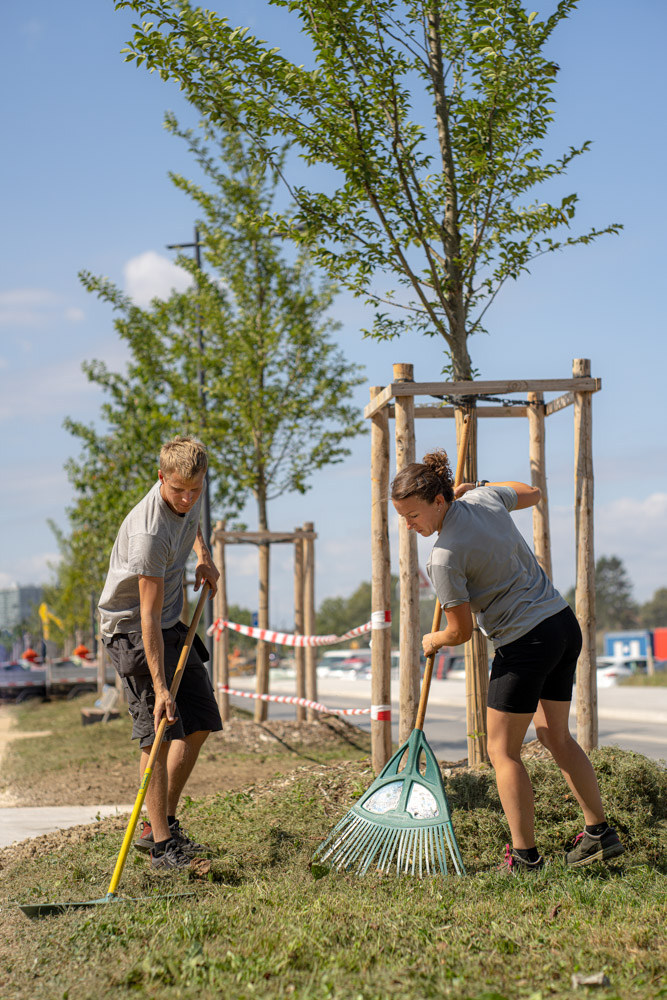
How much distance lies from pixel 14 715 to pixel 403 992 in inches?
825

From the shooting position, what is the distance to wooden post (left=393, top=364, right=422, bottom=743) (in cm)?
613

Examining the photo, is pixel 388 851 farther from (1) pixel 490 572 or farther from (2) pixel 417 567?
(2) pixel 417 567

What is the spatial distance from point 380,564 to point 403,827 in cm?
241

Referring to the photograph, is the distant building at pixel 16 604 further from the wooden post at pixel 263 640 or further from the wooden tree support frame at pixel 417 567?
the wooden tree support frame at pixel 417 567

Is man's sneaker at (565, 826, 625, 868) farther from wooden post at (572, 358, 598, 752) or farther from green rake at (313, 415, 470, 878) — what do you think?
wooden post at (572, 358, 598, 752)

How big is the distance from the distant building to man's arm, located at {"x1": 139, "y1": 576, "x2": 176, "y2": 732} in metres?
50.9

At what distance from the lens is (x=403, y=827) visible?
4414 mm

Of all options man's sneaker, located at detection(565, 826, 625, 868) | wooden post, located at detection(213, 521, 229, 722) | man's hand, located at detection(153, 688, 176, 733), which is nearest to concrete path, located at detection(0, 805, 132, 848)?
man's hand, located at detection(153, 688, 176, 733)

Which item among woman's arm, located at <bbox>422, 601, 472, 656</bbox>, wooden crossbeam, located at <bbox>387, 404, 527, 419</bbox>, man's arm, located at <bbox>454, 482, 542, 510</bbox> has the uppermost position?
wooden crossbeam, located at <bbox>387, 404, 527, 419</bbox>

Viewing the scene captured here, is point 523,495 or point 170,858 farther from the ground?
point 523,495

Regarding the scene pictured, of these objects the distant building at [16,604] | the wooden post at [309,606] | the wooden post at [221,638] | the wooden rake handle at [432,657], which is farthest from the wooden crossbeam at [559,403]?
the distant building at [16,604]

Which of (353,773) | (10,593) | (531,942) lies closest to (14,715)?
(353,773)

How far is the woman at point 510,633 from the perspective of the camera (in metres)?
4.15

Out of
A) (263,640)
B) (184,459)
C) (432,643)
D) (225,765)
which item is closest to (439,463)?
(432,643)
